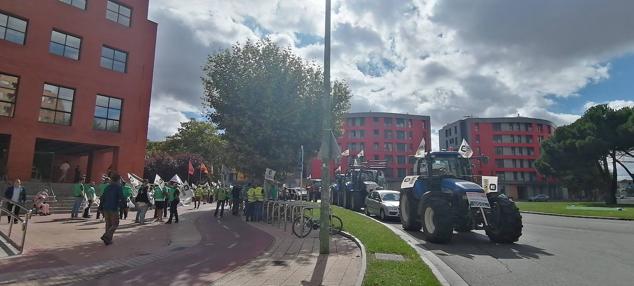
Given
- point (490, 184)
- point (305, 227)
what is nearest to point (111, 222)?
point (305, 227)

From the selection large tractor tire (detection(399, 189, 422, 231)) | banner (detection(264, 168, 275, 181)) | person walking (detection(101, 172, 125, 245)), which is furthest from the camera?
banner (detection(264, 168, 275, 181))

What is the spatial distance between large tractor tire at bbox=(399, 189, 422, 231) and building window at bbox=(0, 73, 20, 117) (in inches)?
833

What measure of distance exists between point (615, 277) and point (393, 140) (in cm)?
7285

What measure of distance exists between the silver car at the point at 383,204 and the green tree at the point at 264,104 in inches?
156

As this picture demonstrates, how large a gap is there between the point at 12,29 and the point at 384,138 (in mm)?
65109

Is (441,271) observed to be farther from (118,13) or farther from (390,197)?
(118,13)

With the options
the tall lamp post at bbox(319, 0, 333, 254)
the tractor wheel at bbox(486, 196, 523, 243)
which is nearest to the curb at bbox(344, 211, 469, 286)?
the tall lamp post at bbox(319, 0, 333, 254)

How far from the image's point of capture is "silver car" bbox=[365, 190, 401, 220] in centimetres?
1753

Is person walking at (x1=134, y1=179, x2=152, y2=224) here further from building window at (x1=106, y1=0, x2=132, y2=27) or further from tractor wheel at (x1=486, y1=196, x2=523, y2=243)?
building window at (x1=106, y1=0, x2=132, y2=27)

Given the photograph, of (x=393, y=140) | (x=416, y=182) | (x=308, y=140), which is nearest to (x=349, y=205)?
(x=308, y=140)

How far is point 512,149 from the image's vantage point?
80375 mm

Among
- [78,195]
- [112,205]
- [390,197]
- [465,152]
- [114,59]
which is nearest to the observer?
[112,205]

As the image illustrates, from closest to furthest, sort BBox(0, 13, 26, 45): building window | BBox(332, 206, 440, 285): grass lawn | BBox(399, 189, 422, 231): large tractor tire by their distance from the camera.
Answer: BBox(332, 206, 440, 285): grass lawn
BBox(399, 189, 422, 231): large tractor tire
BBox(0, 13, 26, 45): building window

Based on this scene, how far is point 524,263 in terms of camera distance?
26.4 feet
